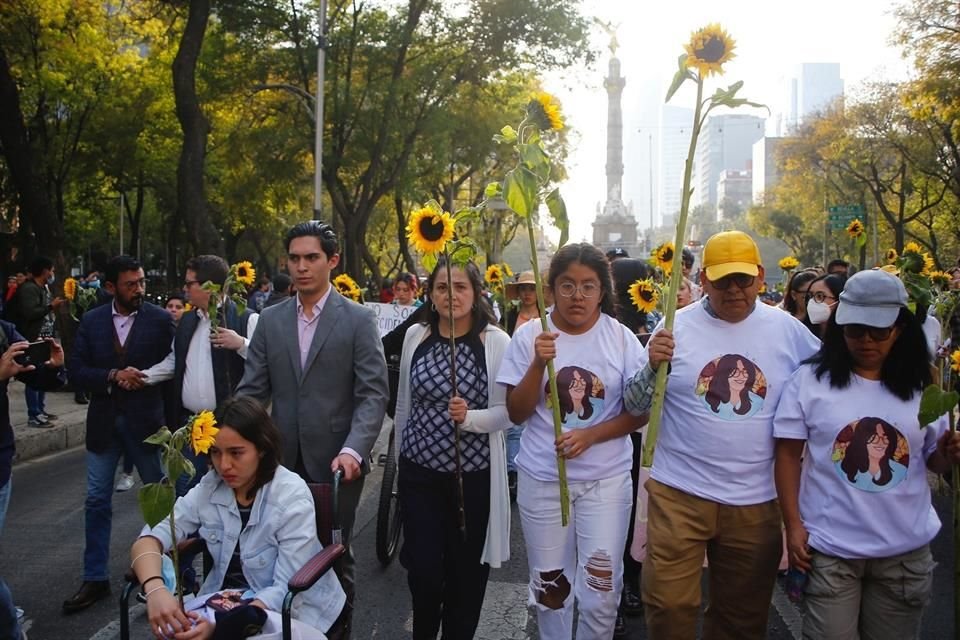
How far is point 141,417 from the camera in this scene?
17.0 ft

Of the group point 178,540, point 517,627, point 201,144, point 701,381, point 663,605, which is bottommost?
point 517,627

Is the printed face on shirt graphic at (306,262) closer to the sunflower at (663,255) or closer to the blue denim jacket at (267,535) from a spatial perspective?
the blue denim jacket at (267,535)

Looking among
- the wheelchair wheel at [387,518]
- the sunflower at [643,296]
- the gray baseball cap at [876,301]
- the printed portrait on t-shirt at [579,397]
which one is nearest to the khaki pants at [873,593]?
the gray baseball cap at [876,301]

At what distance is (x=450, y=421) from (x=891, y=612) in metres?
1.90

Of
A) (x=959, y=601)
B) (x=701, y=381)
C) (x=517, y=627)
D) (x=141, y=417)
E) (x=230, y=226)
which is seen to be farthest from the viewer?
(x=230, y=226)

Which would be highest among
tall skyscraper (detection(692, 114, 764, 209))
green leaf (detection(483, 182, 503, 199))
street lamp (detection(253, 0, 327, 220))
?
tall skyscraper (detection(692, 114, 764, 209))

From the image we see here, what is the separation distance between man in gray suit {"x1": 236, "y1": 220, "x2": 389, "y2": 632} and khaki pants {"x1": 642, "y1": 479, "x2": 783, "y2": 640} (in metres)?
1.38

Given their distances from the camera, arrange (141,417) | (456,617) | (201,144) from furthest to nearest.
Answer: (201,144) < (141,417) < (456,617)

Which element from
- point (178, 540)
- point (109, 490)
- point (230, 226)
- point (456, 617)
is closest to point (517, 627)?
point (456, 617)

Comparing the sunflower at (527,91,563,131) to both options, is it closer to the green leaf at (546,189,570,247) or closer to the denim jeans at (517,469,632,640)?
the green leaf at (546,189,570,247)

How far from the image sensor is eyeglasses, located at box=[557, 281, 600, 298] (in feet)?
11.9

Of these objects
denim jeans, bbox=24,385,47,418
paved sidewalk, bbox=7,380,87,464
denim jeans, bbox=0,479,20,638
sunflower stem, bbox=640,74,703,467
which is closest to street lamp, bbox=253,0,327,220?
paved sidewalk, bbox=7,380,87,464

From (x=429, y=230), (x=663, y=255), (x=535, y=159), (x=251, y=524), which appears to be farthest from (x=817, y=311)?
(x=251, y=524)

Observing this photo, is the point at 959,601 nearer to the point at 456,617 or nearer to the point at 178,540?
the point at 456,617
